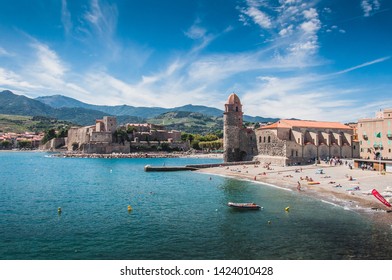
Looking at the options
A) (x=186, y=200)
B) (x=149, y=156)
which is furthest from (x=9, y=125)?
(x=186, y=200)

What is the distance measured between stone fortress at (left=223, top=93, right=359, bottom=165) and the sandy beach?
14.2 feet

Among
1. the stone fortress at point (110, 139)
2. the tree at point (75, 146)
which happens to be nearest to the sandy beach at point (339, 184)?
the stone fortress at point (110, 139)

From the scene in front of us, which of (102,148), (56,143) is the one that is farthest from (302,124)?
(56,143)

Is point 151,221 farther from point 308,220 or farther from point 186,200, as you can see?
point 308,220

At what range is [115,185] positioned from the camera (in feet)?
121

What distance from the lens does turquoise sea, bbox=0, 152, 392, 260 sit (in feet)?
46.6

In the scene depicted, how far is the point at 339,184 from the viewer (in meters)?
30.6

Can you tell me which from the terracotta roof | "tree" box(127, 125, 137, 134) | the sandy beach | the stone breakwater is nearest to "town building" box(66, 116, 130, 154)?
the stone breakwater

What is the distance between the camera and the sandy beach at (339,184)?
73.6 ft

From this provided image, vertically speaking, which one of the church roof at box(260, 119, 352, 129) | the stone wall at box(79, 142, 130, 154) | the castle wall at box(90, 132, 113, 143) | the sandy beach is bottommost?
the sandy beach

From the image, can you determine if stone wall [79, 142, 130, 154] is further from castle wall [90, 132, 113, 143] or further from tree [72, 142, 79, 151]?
tree [72, 142, 79, 151]

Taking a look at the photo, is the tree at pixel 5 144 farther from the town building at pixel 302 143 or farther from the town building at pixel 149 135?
the town building at pixel 302 143

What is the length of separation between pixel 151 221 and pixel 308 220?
366 inches

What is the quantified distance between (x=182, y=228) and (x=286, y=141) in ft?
113
